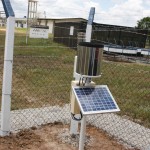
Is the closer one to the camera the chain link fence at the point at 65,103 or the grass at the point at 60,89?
the chain link fence at the point at 65,103

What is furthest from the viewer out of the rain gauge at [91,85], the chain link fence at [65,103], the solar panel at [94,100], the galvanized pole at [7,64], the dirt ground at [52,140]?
the chain link fence at [65,103]

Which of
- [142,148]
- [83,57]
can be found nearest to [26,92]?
[142,148]

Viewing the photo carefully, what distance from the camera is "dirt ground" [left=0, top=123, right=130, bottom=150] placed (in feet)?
14.1

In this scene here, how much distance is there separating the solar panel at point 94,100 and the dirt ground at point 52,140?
4.69 ft

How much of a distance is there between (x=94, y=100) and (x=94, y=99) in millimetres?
16

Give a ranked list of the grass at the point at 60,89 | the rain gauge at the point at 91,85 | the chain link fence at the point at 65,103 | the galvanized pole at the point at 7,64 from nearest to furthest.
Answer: the rain gauge at the point at 91,85
the galvanized pole at the point at 7,64
the chain link fence at the point at 65,103
the grass at the point at 60,89

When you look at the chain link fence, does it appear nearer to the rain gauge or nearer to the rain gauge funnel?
the rain gauge

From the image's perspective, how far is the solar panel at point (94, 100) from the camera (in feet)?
9.70

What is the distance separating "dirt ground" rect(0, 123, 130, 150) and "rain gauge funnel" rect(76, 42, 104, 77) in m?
1.58

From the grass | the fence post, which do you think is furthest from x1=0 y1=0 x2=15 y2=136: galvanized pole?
the grass

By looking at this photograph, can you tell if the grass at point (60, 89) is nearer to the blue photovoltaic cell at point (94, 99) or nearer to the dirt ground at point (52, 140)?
the dirt ground at point (52, 140)

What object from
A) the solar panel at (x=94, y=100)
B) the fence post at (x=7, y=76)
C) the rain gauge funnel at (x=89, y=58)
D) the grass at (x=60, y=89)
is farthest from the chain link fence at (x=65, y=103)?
the rain gauge funnel at (x=89, y=58)

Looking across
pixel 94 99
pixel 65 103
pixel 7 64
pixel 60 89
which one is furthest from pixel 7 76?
pixel 60 89

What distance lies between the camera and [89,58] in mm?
3137
